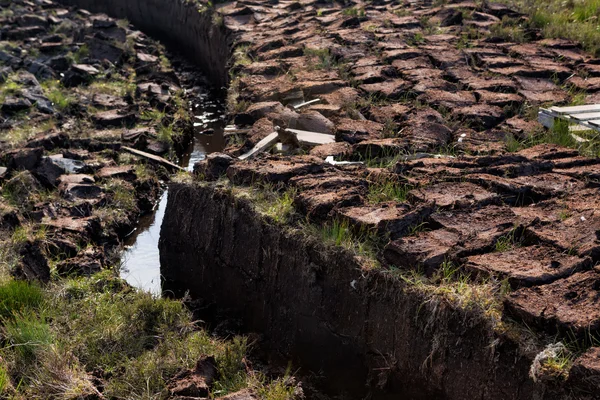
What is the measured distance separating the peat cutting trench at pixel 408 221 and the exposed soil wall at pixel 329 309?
11 millimetres

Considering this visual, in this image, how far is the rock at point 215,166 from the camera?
20.8ft

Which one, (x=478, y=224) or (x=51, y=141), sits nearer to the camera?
(x=478, y=224)

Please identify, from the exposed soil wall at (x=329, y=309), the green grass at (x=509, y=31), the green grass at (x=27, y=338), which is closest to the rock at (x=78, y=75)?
the exposed soil wall at (x=329, y=309)

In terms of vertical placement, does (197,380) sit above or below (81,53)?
below

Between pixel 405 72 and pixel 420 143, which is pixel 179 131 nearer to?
pixel 405 72

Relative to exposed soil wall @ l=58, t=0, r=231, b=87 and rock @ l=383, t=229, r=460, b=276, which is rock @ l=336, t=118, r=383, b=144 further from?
exposed soil wall @ l=58, t=0, r=231, b=87

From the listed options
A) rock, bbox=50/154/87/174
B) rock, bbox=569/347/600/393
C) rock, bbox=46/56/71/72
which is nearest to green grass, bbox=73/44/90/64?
rock, bbox=46/56/71/72

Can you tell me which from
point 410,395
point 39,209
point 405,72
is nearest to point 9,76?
point 39,209

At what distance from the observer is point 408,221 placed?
4914 mm

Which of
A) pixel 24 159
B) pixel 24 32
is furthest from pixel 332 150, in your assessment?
pixel 24 32

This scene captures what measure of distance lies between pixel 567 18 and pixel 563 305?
254 inches

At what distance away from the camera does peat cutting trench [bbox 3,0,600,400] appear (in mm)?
4020

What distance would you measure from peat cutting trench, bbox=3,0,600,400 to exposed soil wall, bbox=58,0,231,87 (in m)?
2.93

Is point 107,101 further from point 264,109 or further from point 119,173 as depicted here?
point 264,109
